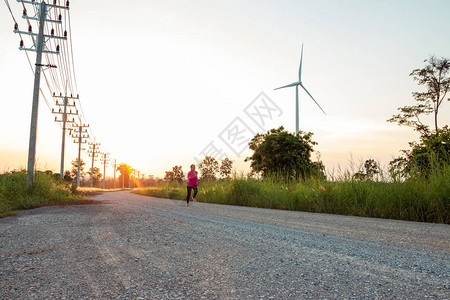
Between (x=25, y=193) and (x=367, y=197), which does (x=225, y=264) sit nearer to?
(x=367, y=197)

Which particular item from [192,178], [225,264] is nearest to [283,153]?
[192,178]

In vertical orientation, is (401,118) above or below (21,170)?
above

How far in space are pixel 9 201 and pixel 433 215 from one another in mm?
14534

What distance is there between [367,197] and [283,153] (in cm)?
1737

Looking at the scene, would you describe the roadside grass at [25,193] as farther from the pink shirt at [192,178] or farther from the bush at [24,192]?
the pink shirt at [192,178]

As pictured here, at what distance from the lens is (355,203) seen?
30.0 ft

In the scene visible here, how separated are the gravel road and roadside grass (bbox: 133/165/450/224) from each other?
8.38 feet

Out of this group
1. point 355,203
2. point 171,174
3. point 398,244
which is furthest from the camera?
point 171,174

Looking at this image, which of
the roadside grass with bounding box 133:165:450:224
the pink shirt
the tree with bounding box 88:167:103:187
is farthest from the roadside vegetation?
the tree with bounding box 88:167:103:187

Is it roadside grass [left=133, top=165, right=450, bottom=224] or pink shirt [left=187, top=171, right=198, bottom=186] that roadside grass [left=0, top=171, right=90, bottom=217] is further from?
roadside grass [left=133, top=165, right=450, bottom=224]

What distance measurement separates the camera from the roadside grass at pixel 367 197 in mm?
7574

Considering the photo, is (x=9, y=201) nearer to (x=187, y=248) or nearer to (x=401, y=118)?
(x=187, y=248)

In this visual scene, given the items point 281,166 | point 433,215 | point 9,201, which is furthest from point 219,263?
point 281,166

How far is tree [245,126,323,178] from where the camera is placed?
85.0ft
